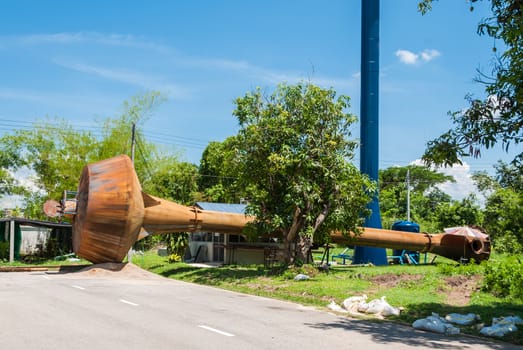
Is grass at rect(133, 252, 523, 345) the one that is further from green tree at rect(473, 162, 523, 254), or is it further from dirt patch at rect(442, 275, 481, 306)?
green tree at rect(473, 162, 523, 254)

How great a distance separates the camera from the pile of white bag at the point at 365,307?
40.9 ft

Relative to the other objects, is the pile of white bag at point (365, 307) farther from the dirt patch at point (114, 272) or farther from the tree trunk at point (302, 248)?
the dirt patch at point (114, 272)

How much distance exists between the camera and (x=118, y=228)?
1983cm

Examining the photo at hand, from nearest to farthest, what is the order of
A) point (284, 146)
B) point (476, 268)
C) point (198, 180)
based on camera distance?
1. point (476, 268)
2. point (284, 146)
3. point (198, 180)

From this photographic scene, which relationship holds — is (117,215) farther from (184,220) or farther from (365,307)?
(365,307)

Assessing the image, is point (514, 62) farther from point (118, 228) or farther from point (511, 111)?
point (118, 228)

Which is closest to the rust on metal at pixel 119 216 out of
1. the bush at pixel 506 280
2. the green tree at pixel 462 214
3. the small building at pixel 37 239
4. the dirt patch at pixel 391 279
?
the dirt patch at pixel 391 279

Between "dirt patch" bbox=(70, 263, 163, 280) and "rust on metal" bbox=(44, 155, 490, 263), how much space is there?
0.32 metres

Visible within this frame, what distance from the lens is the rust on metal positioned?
19.6 metres

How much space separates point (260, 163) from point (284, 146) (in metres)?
1.20

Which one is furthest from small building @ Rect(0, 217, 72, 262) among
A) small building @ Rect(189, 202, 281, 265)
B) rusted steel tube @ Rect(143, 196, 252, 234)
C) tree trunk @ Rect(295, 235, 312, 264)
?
tree trunk @ Rect(295, 235, 312, 264)

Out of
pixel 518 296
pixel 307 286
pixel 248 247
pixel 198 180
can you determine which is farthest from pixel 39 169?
pixel 518 296

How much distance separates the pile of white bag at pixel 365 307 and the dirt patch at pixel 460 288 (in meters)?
2.06

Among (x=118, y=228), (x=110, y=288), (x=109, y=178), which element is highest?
(x=109, y=178)
